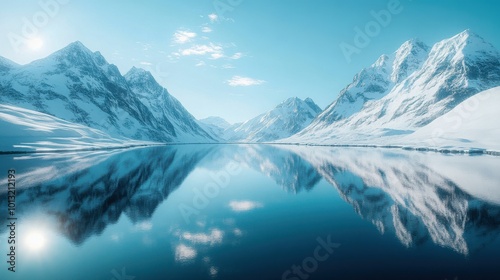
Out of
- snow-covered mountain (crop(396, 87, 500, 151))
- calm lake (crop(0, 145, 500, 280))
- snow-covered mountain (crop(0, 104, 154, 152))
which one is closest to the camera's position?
calm lake (crop(0, 145, 500, 280))

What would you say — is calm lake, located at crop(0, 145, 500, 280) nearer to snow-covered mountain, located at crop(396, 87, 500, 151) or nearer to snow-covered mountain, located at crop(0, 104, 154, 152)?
snow-covered mountain, located at crop(0, 104, 154, 152)

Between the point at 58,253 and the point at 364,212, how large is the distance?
20.0 meters

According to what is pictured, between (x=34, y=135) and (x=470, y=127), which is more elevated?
(x=34, y=135)

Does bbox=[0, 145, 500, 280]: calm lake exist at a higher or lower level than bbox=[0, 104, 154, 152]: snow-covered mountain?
lower

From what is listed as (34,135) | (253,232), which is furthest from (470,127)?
(34,135)

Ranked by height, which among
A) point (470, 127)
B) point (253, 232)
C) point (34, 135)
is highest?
point (34, 135)

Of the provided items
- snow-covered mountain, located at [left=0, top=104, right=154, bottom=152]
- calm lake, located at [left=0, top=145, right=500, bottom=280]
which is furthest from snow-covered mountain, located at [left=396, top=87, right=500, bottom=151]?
snow-covered mountain, located at [left=0, top=104, right=154, bottom=152]

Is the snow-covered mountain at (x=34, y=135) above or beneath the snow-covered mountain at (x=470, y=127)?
above

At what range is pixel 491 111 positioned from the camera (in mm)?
119750

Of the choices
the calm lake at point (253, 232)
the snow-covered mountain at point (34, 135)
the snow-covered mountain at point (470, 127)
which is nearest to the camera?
the calm lake at point (253, 232)

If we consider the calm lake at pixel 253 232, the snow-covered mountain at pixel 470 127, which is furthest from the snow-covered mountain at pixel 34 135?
the snow-covered mountain at pixel 470 127

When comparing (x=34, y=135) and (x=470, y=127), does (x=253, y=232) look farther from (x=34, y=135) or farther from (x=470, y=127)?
(x=470, y=127)

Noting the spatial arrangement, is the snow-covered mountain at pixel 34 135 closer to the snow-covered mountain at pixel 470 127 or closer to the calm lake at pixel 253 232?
the calm lake at pixel 253 232

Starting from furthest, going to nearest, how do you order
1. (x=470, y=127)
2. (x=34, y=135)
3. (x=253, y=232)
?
1. (x=470, y=127)
2. (x=34, y=135)
3. (x=253, y=232)
